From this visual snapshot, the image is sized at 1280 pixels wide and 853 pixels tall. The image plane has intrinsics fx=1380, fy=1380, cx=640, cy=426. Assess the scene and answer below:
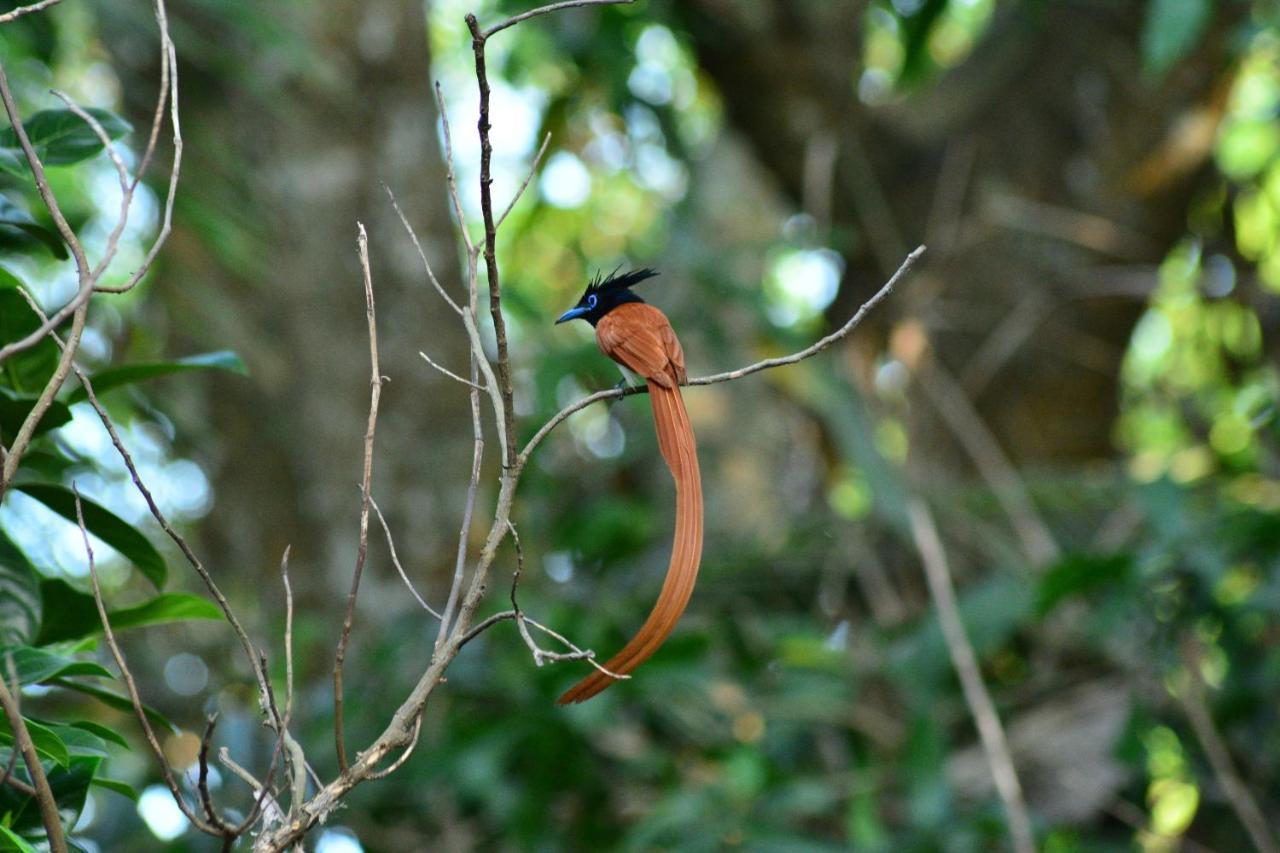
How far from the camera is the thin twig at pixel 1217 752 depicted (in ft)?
10.9

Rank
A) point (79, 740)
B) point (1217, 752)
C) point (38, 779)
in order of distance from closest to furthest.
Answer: point (38, 779) → point (79, 740) → point (1217, 752)

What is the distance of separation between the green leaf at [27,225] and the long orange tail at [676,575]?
0.69 meters

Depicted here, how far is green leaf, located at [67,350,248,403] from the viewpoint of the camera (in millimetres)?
1485

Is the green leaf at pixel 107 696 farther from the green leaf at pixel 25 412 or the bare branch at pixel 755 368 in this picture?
the bare branch at pixel 755 368

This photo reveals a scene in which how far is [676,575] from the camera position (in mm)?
1091

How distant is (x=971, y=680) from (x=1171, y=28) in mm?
1566

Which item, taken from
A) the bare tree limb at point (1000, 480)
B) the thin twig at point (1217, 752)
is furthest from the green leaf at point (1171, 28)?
the thin twig at point (1217, 752)

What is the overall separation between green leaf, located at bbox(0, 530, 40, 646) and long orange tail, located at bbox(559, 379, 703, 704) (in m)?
0.70

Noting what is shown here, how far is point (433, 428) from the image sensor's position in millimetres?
3834

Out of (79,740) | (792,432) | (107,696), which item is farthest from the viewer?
(792,432)

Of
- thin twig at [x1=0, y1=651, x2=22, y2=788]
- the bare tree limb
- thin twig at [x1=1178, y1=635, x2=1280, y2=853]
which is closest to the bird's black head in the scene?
thin twig at [x1=0, y1=651, x2=22, y2=788]

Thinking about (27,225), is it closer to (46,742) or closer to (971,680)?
(46,742)

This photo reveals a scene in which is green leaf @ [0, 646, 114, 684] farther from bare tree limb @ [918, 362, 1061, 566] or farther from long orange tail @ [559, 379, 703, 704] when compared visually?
bare tree limb @ [918, 362, 1061, 566]

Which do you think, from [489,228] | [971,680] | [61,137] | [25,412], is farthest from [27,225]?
[971,680]
